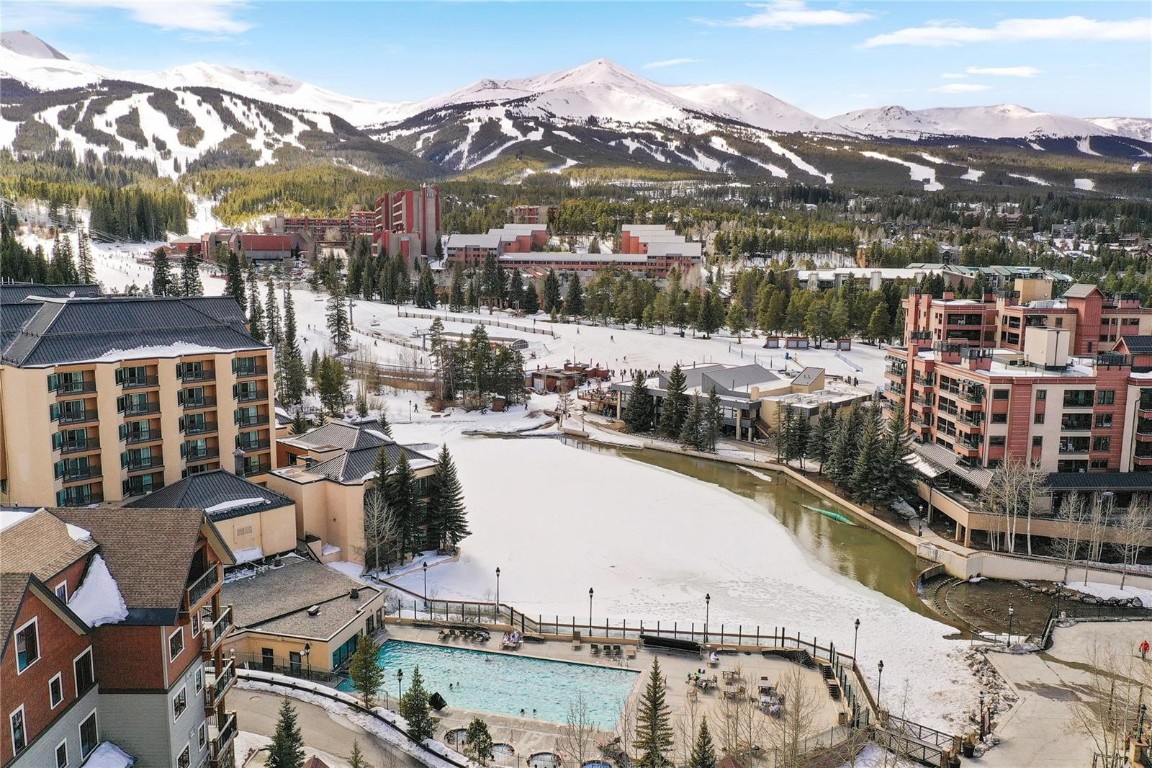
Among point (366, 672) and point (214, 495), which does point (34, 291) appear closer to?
point (214, 495)

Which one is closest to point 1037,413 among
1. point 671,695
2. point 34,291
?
point 671,695

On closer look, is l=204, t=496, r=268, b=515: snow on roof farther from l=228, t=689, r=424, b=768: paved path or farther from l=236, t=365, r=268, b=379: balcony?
l=228, t=689, r=424, b=768: paved path

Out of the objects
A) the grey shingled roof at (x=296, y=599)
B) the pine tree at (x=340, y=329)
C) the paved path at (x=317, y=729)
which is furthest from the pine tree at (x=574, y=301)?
the paved path at (x=317, y=729)

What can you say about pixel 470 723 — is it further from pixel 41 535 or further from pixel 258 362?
pixel 258 362

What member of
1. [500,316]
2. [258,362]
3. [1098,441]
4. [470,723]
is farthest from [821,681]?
[500,316]

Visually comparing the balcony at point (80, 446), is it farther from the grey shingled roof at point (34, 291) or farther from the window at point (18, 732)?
the window at point (18, 732)
